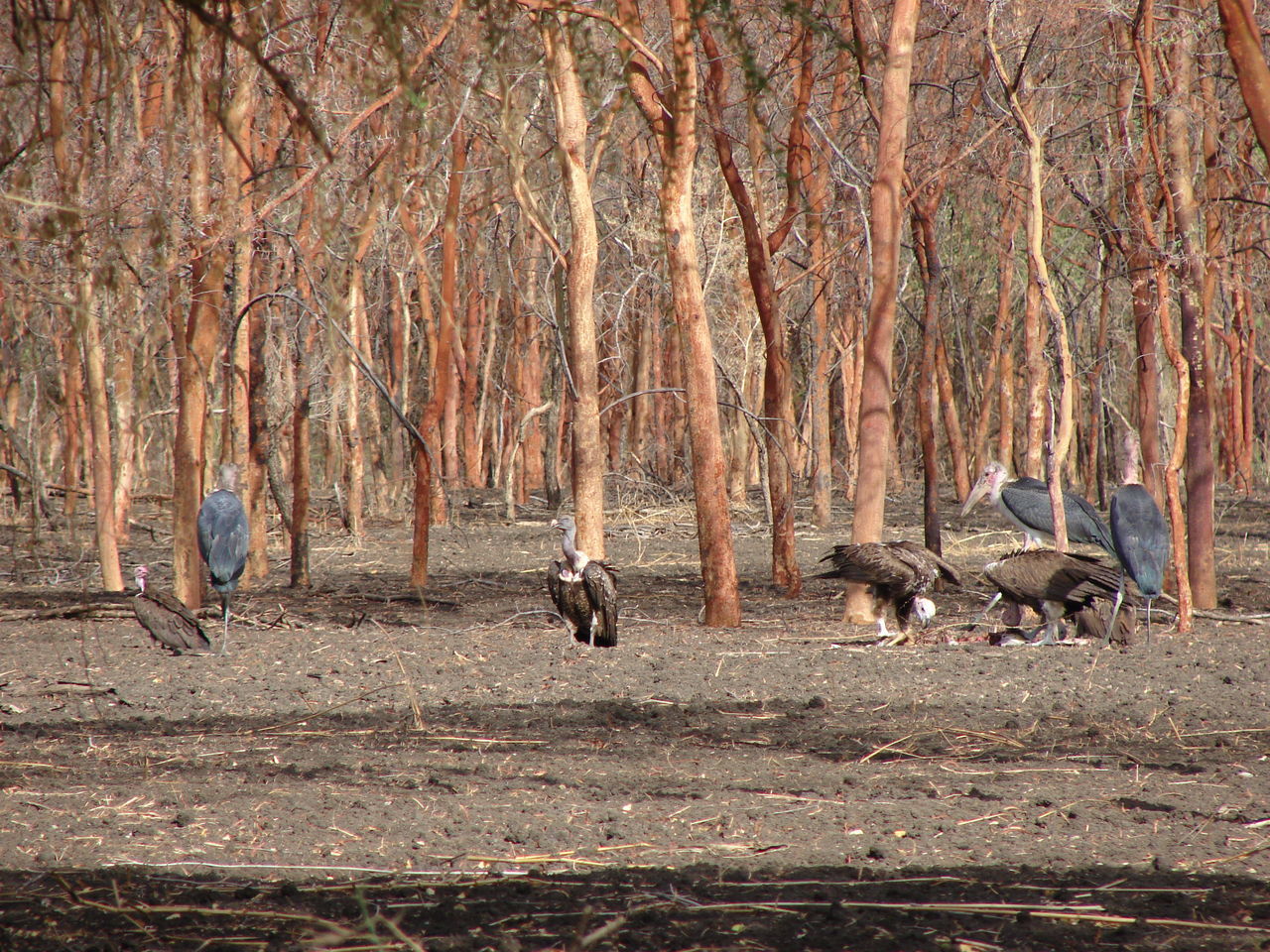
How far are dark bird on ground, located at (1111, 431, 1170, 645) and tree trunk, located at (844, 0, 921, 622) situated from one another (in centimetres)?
175

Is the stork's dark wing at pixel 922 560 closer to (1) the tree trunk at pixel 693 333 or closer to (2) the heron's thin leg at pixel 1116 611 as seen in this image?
(2) the heron's thin leg at pixel 1116 611

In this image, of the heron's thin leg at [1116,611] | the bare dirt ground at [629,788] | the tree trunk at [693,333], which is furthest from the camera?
the tree trunk at [693,333]

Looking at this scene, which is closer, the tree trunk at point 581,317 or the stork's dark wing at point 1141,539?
the stork's dark wing at point 1141,539

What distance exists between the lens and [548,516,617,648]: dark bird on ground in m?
8.77

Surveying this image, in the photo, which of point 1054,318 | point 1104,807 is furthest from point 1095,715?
point 1054,318

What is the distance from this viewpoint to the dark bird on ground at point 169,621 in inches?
331

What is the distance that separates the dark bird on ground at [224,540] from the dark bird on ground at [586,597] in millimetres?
2353

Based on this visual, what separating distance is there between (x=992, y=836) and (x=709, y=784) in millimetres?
1261

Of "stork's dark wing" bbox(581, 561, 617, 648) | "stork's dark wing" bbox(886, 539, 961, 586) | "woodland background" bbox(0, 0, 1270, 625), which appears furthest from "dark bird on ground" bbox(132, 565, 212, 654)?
"stork's dark wing" bbox(886, 539, 961, 586)

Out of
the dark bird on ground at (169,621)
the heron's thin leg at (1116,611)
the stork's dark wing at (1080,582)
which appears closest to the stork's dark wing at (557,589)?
the dark bird on ground at (169,621)

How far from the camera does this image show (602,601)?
28.7 ft

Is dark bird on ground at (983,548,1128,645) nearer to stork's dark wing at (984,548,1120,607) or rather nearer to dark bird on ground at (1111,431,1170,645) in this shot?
stork's dark wing at (984,548,1120,607)

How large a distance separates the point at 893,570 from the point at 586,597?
2.14 m

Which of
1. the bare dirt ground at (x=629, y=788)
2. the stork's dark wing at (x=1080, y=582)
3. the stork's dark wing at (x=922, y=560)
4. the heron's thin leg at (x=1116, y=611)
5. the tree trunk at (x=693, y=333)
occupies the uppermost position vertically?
the tree trunk at (x=693, y=333)
